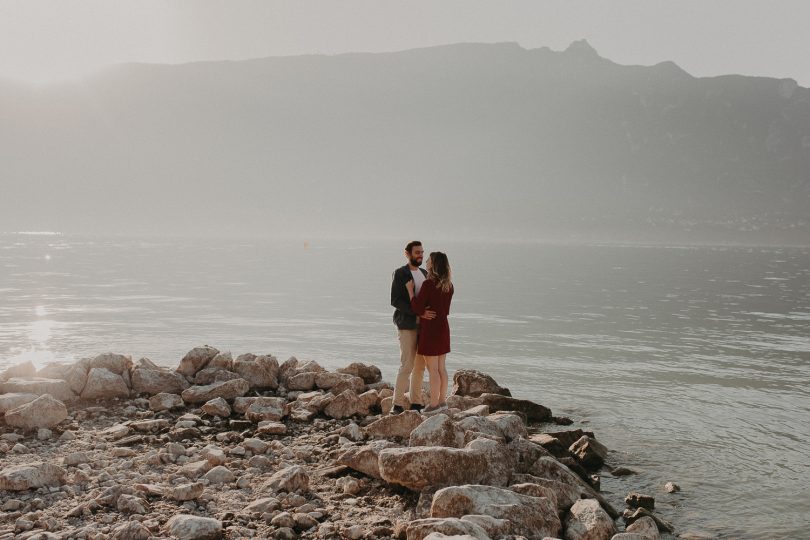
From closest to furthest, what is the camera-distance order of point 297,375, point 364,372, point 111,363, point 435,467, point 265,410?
1. point 435,467
2. point 265,410
3. point 111,363
4. point 297,375
5. point 364,372

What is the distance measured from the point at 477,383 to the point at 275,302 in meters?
26.0

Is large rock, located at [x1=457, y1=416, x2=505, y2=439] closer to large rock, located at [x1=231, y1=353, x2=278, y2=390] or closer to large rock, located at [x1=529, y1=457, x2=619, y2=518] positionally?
large rock, located at [x1=529, y1=457, x2=619, y2=518]

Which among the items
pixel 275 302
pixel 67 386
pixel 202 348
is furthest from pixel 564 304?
pixel 67 386

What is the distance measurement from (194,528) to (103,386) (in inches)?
239

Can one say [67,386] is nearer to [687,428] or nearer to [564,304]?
[687,428]

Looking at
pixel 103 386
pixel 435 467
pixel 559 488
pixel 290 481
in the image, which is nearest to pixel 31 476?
pixel 290 481

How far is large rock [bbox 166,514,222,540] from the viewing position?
6344 millimetres

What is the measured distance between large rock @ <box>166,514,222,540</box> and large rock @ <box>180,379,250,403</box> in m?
5.14

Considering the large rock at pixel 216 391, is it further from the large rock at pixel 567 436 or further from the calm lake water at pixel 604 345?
the calm lake water at pixel 604 345

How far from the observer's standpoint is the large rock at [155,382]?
11938 millimetres

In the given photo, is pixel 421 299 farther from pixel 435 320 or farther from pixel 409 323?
pixel 409 323

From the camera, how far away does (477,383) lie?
1348 centimetres

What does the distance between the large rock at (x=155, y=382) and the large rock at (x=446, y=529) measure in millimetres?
7202

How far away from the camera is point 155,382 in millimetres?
12047
